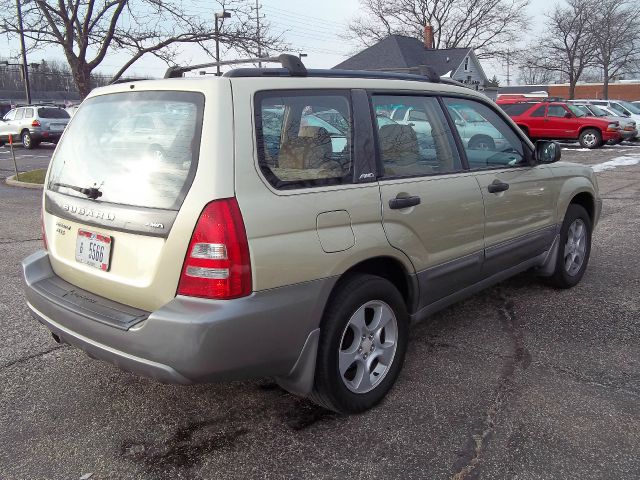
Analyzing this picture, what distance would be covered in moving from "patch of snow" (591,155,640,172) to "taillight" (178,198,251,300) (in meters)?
13.9

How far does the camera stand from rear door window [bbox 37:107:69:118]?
2162 cm

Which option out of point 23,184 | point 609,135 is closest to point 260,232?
point 23,184

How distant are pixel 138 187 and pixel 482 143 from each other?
248cm

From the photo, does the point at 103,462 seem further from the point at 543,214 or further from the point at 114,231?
the point at 543,214

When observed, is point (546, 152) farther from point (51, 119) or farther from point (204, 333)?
point (51, 119)

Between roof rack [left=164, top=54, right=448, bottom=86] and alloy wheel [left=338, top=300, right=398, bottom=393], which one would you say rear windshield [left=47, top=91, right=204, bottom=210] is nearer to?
roof rack [left=164, top=54, right=448, bottom=86]

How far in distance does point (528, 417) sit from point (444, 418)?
43 centimetres

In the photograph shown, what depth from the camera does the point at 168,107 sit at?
256 cm

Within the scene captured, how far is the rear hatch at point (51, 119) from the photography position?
21.6m

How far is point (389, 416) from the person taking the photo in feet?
9.55

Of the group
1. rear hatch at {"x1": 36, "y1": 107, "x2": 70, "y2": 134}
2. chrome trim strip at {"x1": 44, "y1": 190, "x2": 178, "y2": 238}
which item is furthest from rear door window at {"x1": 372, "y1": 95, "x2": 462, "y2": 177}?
rear hatch at {"x1": 36, "y1": 107, "x2": 70, "y2": 134}

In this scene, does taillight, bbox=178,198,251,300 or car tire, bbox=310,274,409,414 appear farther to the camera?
car tire, bbox=310,274,409,414

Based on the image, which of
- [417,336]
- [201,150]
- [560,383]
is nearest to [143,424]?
[201,150]

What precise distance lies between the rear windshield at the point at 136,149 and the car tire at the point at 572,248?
3.39m
